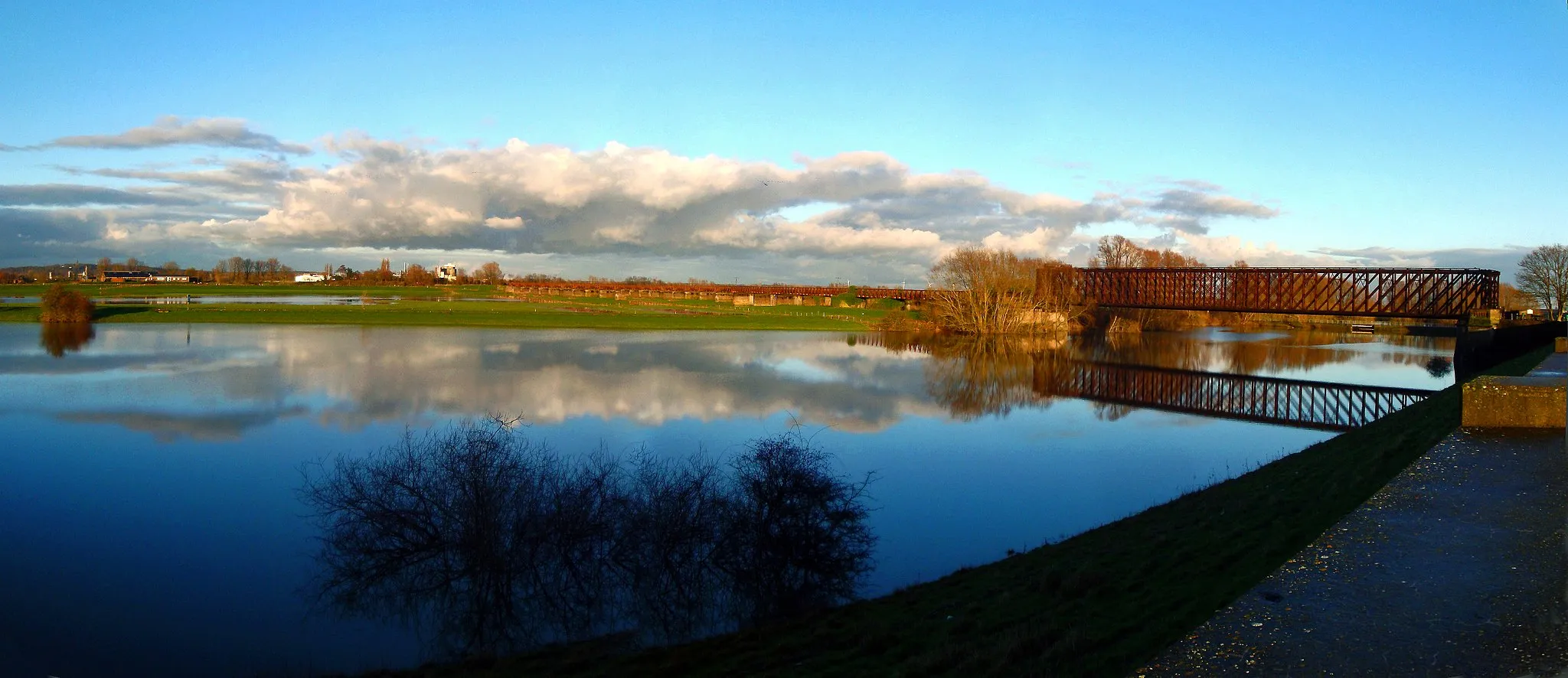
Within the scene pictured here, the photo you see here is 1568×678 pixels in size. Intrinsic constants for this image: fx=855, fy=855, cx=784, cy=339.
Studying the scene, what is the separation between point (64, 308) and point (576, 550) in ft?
251

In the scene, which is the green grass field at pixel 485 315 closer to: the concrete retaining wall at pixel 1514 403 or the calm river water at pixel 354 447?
the calm river water at pixel 354 447

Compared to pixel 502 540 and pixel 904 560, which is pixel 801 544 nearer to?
pixel 904 560

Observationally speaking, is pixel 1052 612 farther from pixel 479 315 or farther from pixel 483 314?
pixel 483 314

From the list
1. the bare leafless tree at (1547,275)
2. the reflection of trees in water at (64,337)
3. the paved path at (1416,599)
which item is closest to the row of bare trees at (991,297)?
→ the bare leafless tree at (1547,275)

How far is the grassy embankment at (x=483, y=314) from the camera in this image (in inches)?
2931

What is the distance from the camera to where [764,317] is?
9719 cm

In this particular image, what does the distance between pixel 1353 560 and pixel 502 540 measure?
441 inches

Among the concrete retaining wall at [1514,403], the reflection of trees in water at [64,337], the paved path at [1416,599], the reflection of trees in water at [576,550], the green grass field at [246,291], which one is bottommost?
the reflection of trees in water at [576,550]

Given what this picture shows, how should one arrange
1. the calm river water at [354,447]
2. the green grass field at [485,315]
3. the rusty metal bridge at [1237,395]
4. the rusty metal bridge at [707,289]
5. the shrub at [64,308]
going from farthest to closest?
the rusty metal bridge at [707,289] < the green grass field at [485,315] < the shrub at [64,308] < the rusty metal bridge at [1237,395] < the calm river water at [354,447]

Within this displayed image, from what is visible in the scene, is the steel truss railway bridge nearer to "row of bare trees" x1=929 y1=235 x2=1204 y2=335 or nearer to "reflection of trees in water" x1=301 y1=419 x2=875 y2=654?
"row of bare trees" x1=929 y1=235 x2=1204 y2=335

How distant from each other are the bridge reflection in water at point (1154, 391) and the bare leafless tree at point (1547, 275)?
4820 centimetres

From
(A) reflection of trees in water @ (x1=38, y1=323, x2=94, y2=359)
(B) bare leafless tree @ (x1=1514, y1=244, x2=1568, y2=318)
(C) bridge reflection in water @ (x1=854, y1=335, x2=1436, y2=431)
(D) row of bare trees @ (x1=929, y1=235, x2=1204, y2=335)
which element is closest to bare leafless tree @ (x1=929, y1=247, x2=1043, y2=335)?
(D) row of bare trees @ (x1=929, y1=235, x2=1204, y2=335)

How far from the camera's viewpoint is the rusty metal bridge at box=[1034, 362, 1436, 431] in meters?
33.8

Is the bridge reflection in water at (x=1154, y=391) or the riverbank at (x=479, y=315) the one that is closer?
the bridge reflection in water at (x=1154, y=391)
